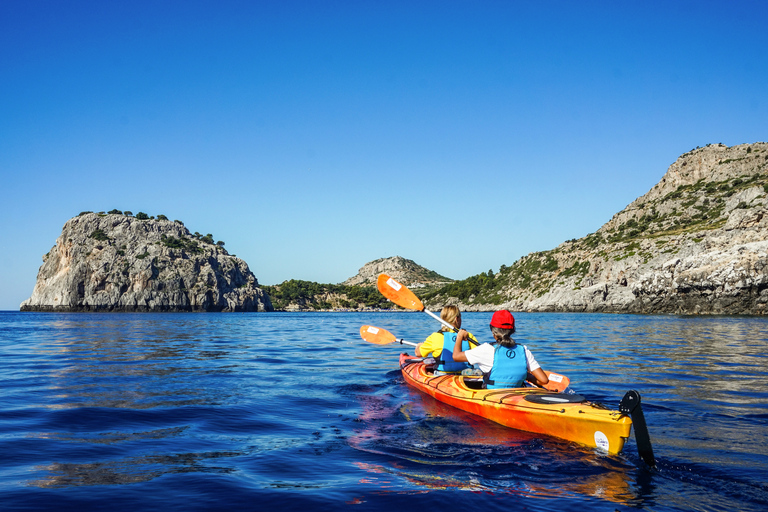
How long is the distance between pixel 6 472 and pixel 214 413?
3561 millimetres

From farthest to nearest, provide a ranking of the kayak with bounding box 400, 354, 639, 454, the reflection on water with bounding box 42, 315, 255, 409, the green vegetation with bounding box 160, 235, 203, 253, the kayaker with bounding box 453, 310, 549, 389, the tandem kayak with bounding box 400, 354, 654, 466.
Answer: the green vegetation with bounding box 160, 235, 203, 253 → the reflection on water with bounding box 42, 315, 255, 409 → the kayaker with bounding box 453, 310, 549, 389 → the kayak with bounding box 400, 354, 639, 454 → the tandem kayak with bounding box 400, 354, 654, 466

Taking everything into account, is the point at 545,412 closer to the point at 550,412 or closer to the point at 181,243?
the point at 550,412

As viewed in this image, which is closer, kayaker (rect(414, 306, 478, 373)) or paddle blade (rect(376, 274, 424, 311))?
kayaker (rect(414, 306, 478, 373))

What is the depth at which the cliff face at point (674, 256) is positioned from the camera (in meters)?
50.3

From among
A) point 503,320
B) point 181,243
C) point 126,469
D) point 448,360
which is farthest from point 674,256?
point 181,243

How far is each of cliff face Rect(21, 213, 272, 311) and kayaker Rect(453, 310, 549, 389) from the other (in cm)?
12687

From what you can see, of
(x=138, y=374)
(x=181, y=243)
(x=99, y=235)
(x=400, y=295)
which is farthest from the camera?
(x=181, y=243)

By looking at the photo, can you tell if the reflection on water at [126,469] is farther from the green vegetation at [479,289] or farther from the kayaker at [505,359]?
the green vegetation at [479,289]

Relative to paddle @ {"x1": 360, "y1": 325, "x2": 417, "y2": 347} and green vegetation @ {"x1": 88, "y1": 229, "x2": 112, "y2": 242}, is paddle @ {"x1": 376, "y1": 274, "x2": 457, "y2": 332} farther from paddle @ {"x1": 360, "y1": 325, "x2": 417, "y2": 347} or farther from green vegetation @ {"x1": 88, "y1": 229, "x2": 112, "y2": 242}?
green vegetation @ {"x1": 88, "y1": 229, "x2": 112, "y2": 242}

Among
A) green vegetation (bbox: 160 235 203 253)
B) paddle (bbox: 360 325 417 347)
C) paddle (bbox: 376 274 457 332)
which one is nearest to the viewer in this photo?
paddle (bbox: 376 274 457 332)

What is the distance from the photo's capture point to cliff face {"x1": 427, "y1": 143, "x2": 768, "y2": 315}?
50.3m

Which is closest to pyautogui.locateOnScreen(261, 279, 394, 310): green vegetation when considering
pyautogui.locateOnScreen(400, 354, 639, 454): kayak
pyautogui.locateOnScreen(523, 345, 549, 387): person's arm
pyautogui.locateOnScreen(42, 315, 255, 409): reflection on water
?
pyautogui.locateOnScreen(42, 315, 255, 409): reflection on water

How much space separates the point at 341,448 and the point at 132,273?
131944mm

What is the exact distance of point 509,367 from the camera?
809cm
